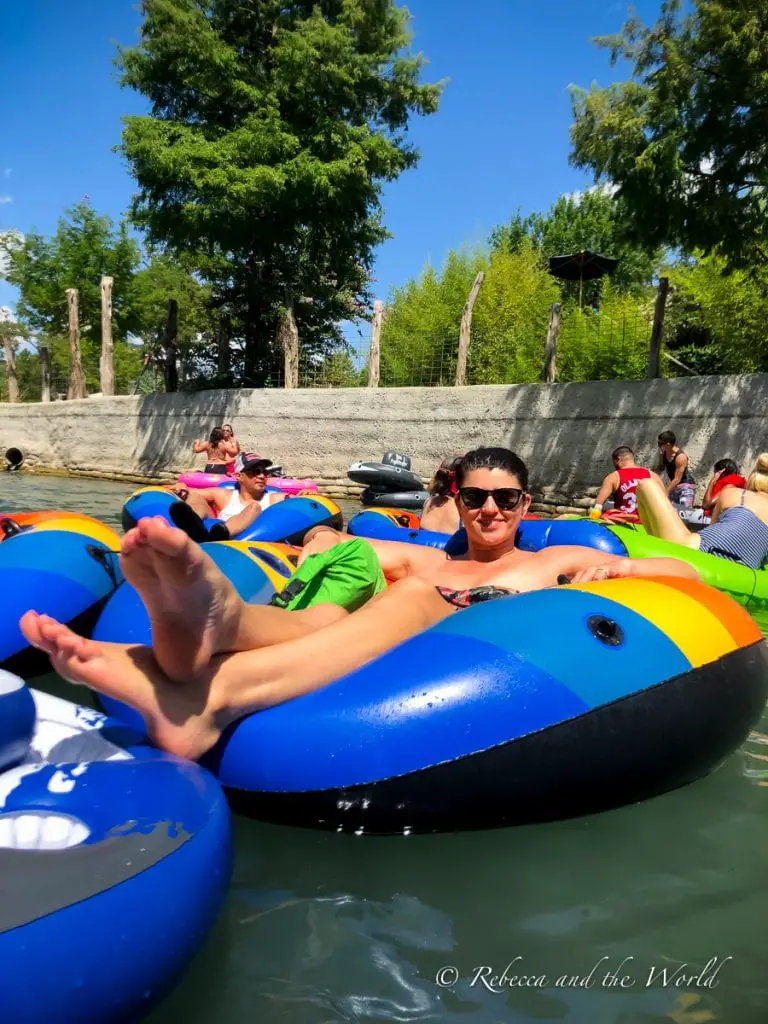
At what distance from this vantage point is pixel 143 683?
69.7 inches

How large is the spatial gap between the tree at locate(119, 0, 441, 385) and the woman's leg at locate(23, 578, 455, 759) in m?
12.4

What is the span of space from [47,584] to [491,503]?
5.36 ft

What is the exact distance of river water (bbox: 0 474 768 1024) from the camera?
59.9 inches

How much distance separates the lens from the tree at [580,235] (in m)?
25.7

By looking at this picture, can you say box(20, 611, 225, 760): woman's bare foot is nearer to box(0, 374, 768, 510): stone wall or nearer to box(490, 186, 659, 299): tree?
box(0, 374, 768, 510): stone wall

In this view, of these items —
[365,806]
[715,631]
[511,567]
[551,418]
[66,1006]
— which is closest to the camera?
[66,1006]

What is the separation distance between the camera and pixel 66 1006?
122 cm

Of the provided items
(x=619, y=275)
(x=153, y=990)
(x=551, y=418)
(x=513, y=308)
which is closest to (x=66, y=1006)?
(x=153, y=990)

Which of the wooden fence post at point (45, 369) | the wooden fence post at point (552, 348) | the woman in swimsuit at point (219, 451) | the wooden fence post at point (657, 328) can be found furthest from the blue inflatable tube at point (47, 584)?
the wooden fence post at point (45, 369)

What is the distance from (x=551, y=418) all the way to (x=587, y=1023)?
30.9ft

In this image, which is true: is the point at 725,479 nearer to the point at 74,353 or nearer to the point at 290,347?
the point at 290,347

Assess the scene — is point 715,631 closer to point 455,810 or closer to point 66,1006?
point 455,810

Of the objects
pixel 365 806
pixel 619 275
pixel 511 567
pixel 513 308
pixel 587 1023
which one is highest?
pixel 619 275

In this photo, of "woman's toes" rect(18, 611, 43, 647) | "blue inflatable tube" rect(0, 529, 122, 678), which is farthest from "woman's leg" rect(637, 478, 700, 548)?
"woman's toes" rect(18, 611, 43, 647)
